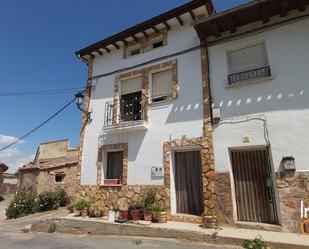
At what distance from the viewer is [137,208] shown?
7.88 m

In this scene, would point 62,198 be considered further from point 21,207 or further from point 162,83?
point 162,83

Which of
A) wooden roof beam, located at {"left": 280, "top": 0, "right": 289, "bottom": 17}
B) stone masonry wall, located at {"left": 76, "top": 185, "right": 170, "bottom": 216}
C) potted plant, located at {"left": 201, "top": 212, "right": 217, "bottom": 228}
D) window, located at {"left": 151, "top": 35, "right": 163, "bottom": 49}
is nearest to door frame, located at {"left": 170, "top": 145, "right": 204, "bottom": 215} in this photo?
stone masonry wall, located at {"left": 76, "top": 185, "right": 170, "bottom": 216}

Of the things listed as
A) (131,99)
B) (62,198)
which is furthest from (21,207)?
(131,99)

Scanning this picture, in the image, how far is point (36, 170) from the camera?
621 inches

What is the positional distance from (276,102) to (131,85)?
5552 millimetres

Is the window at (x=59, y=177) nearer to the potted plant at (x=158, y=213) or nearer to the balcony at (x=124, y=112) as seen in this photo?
the balcony at (x=124, y=112)

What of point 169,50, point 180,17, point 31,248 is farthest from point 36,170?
point 180,17

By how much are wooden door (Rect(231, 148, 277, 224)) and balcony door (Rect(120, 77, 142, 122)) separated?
4.26 meters

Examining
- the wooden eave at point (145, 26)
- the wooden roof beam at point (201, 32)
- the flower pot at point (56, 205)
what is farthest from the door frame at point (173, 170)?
the flower pot at point (56, 205)

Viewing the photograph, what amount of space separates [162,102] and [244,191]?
13.0 feet

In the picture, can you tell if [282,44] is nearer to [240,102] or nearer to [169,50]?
[240,102]

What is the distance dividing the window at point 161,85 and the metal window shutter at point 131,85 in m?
0.67

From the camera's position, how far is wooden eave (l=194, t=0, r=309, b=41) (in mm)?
6777

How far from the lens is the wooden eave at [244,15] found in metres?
6.78
